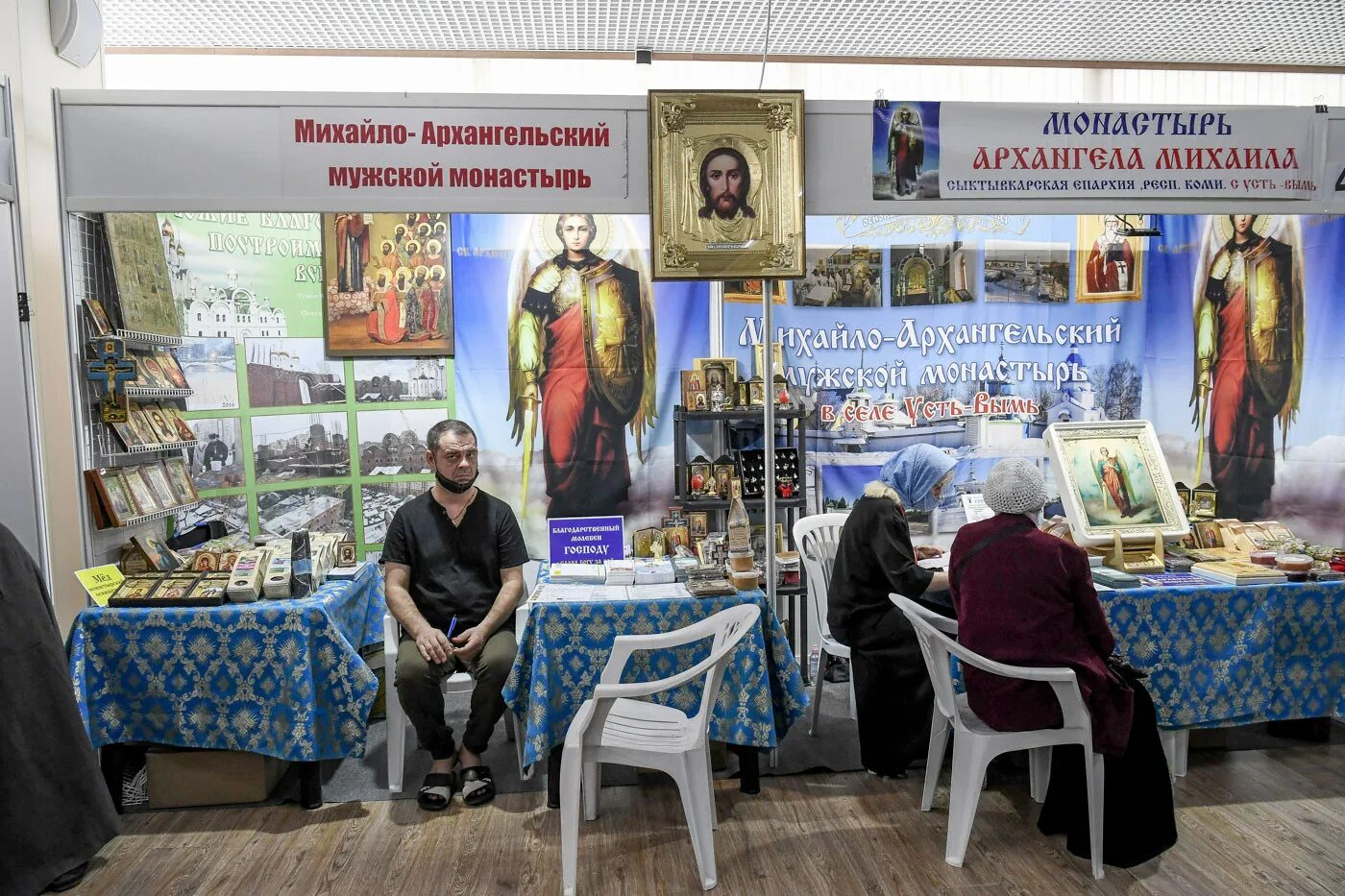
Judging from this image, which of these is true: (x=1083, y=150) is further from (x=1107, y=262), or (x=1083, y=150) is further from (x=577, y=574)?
(x=577, y=574)

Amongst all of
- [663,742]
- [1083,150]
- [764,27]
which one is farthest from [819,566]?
[764,27]

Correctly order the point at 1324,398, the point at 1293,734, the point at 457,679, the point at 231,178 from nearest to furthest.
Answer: the point at 231,178, the point at 1293,734, the point at 457,679, the point at 1324,398

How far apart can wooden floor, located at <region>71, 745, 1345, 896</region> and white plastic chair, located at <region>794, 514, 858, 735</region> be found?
52cm

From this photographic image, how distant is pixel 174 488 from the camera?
12.7ft

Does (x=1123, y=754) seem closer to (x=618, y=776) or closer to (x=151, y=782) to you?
(x=618, y=776)

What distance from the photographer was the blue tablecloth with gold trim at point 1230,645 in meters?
3.32

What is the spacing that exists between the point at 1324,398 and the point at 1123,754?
11.8 feet

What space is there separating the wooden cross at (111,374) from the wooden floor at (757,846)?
1524mm

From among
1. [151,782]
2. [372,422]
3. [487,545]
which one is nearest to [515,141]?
[487,545]

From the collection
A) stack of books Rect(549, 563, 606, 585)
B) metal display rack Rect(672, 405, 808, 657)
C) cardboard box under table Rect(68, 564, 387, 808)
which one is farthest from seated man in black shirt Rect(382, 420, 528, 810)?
metal display rack Rect(672, 405, 808, 657)

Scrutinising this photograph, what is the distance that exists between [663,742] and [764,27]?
11.4 ft

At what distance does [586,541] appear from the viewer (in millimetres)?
3953

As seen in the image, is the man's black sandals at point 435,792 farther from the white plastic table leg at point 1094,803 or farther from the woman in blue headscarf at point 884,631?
the white plastic table leg at point 1094,803

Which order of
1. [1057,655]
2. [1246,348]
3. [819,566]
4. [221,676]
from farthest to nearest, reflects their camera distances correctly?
[1246,348]
[819,566]
[221,676]
[1057,655]
